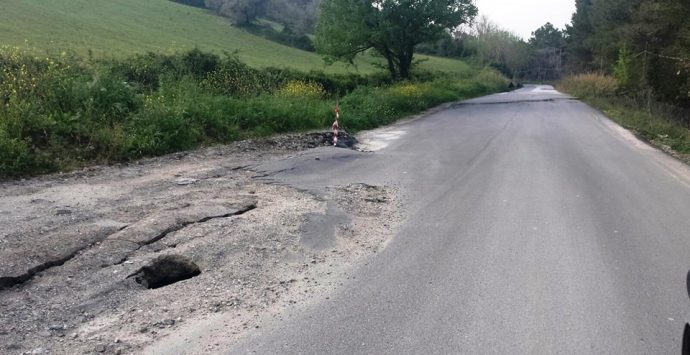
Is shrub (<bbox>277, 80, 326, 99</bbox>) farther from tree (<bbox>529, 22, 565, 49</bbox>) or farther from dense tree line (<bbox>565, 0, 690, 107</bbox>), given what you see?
tree (<bbox>529, 22, 565, 49</bbox>)

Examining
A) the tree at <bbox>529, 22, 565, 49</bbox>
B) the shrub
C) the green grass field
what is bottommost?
the shrub

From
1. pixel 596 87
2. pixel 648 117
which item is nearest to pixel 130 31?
pixel 648 117

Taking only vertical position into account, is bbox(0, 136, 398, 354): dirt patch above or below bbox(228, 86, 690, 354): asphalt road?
below

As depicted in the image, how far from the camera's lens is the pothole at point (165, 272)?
218 inches

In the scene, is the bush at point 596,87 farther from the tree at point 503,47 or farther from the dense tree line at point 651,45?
the tree at point 503,47

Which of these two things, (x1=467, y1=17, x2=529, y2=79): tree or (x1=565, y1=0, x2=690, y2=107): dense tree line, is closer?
(x1=565, y1=0, x2=690, y2=107): dense tree line

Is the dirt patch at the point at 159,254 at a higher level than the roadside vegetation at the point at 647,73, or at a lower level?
lower

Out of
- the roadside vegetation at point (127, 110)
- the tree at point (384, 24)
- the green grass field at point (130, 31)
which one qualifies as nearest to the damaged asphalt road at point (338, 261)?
the roadside vegetation at point (127, 110)

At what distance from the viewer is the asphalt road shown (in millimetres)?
4402

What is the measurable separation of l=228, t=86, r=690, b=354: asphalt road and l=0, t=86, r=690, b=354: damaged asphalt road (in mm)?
23

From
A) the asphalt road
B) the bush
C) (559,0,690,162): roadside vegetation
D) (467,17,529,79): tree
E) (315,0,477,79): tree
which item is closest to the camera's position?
the asphalt road

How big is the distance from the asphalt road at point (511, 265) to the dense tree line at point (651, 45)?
44.2 ft

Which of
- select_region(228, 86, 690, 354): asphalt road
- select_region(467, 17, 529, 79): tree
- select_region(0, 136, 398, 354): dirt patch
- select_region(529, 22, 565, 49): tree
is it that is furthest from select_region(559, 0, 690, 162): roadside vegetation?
select_region(529, 22, 565, 49): tree

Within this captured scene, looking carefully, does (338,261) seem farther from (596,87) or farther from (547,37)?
(547,37)
